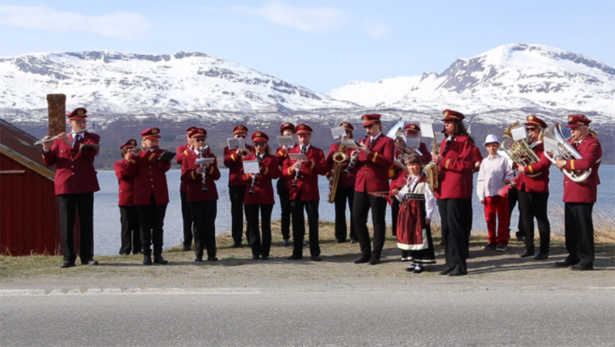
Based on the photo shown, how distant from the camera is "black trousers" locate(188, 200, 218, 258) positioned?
38.7 feet

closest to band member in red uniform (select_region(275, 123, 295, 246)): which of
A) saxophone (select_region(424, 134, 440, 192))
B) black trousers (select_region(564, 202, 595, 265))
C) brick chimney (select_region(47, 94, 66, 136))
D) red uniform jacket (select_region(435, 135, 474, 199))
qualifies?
saxophone (select_region(424, 134, 440, 192))

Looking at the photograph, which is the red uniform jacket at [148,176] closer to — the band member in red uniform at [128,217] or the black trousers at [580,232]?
the band member in red uniform at [128,217]

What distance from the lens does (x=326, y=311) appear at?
7477 mm

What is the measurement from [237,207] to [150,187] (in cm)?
310

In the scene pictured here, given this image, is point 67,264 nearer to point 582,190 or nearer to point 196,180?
point 196,180

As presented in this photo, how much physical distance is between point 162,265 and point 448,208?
13.5 ft

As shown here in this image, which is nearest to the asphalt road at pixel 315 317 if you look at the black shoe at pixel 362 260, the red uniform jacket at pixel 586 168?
the red uniform jacket at pixel 586 168

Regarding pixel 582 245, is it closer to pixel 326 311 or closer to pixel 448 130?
pixel 448 130

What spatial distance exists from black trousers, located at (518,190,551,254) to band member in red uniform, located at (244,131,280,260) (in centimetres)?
376

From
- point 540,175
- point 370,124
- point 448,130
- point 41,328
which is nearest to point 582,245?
point 540,175

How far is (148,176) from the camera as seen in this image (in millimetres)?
11562

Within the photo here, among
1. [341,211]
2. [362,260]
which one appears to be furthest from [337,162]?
[341,211]

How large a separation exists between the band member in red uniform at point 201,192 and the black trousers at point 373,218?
2169 millimetres

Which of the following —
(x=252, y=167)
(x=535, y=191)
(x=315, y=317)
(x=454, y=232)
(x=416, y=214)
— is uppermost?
(x=252, y=167)
